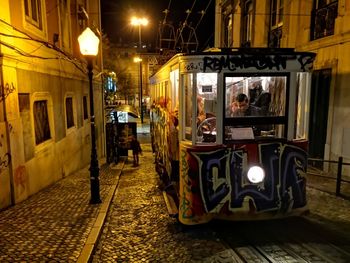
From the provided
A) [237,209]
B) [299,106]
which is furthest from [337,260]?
[299,106]

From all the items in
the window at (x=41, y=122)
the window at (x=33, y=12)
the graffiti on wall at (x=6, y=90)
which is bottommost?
the window at (x=41, y=122)

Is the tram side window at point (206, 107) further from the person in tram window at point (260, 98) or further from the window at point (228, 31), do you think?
the window at point (228, 31)

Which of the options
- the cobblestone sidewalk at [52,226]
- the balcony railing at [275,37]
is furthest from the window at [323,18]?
the cobblestone sidewalk at [52,226]

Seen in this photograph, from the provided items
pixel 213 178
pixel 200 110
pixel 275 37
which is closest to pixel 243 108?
pixel 200 110

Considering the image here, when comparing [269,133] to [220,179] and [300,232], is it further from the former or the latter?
[300,232]

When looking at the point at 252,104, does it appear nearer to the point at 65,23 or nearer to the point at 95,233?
the point at 95,233

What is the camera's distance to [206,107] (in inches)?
232

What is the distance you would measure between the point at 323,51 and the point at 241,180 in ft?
23.7

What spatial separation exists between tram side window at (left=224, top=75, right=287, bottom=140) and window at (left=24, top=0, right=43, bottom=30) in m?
6.10

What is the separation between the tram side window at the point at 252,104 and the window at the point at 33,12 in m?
6.10

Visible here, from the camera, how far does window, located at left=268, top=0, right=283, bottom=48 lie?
14.1 meters

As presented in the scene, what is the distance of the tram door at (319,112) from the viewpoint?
10734mm

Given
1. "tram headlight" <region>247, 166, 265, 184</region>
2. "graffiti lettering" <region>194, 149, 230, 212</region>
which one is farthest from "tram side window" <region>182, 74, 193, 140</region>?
"tram headlight" <region>247, 166, 265, 184</region>

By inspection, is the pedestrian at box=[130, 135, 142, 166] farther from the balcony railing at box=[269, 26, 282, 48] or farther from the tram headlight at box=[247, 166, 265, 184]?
the tram headlight at box=[247, 166, 265, 184]
